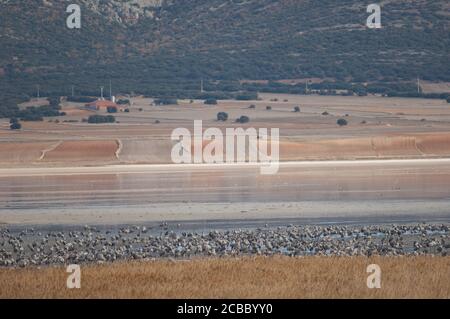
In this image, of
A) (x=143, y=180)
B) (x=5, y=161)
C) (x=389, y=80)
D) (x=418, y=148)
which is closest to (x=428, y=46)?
(x=389, y=80)

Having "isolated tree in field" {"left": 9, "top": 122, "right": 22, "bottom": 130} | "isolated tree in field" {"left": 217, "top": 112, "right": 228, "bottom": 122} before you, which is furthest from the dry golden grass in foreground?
"isolated tree in field" {"left": 217, "top": 112, "right": 228, "bottom": 122}

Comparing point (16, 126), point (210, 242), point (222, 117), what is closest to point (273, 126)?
point (222, 117)

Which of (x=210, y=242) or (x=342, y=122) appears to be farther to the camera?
(x=342, y=122)

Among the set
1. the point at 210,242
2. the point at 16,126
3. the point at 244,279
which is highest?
the point at 244,279

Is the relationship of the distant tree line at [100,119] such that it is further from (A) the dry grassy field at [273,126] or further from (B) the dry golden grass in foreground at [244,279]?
(B) the dry golden grass in foreground at [244,279]

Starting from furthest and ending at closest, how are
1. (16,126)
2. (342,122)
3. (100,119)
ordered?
(100,119) → (16,126) → (342,122)

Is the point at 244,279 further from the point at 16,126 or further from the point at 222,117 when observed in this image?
the point at 222,117
